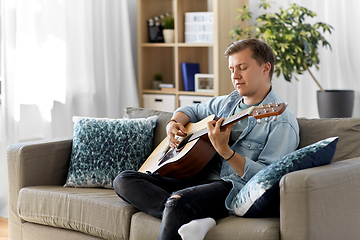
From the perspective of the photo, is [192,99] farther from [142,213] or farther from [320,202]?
[320,202]

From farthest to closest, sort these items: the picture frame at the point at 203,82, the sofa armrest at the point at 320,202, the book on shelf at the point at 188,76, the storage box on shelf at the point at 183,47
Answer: the book on shelf at the point at 188,76
the picture frame at the point at 203,82
the storage box on shelf at the point at 183,47
the sofa armrest at the point at 320,202

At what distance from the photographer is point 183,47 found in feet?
12.2

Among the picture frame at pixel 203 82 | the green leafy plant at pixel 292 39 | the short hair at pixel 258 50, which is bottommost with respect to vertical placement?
the picture frame at pixel 203 82

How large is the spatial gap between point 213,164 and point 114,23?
6.91ft

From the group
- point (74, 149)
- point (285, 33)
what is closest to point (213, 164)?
point (74, 149)

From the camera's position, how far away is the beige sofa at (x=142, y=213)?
4.78 feet

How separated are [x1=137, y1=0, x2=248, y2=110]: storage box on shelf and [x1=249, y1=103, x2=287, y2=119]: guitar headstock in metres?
1.83

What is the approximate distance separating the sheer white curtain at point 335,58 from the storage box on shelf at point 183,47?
1.55 ft

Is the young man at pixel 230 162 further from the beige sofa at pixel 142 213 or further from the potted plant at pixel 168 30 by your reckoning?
the potted plant at pixel 168 30

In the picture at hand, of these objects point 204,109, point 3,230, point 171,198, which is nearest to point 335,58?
point 204,109

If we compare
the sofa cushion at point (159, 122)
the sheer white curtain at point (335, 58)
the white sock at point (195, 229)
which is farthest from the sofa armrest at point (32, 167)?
the sheer white curtain at point (335, 58)

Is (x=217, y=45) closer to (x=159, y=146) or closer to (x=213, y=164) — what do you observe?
(x=159, y=146)

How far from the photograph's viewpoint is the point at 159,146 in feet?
7.39

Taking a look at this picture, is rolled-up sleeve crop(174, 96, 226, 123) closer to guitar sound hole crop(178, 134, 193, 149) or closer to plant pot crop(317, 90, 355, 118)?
guitar sound hole crop(178, 134, 193, 149)
